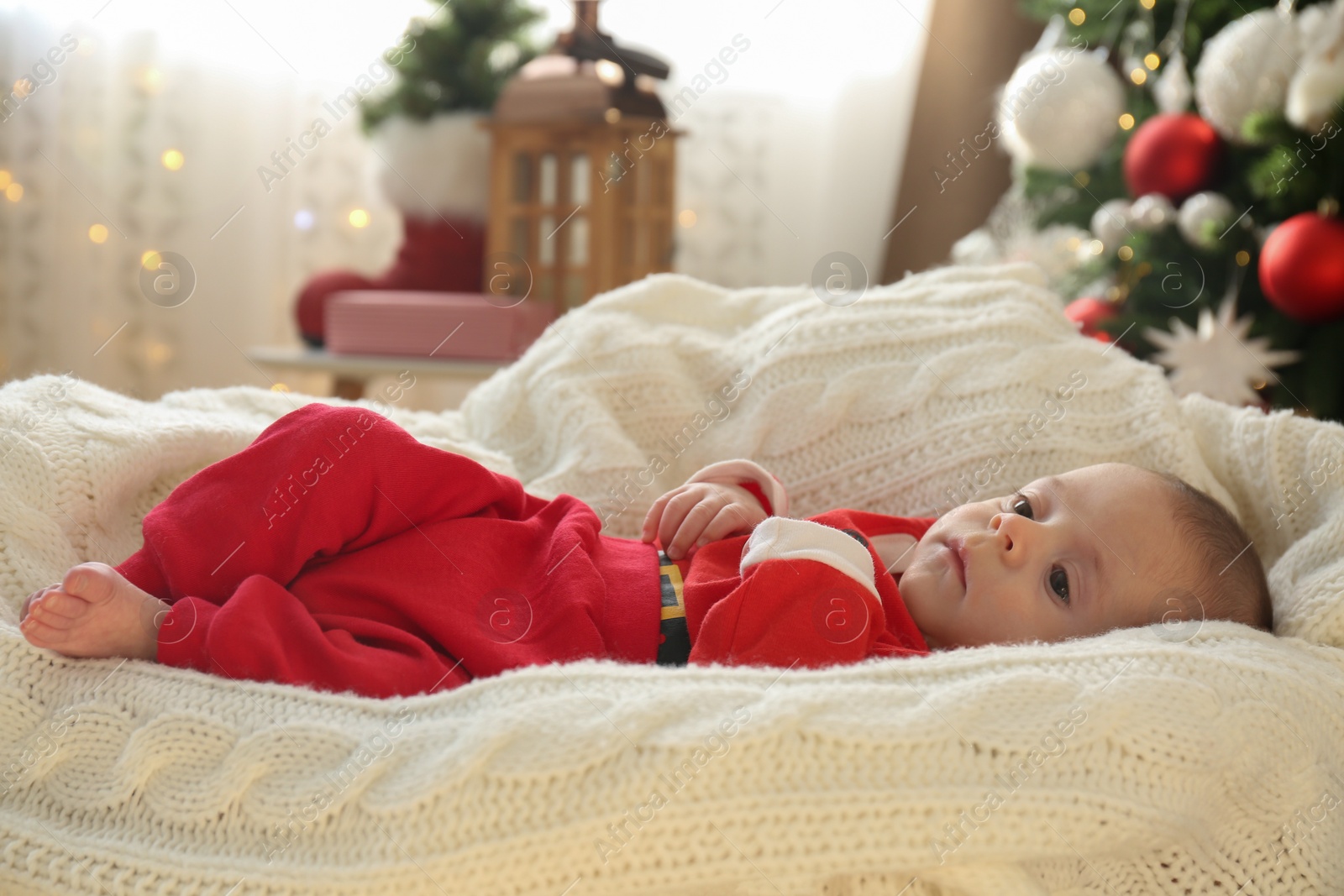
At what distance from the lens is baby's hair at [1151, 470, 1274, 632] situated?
38.5 inches

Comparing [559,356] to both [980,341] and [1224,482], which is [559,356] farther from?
[1224,482]

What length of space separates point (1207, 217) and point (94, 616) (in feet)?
5.71

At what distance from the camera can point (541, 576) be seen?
3.25ft

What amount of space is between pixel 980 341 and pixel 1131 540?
343mm

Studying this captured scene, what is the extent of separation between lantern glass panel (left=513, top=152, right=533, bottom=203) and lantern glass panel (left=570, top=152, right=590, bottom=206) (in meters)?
0.10

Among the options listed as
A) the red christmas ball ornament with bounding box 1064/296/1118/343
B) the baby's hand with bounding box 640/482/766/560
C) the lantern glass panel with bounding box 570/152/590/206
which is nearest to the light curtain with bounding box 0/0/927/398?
the lantern glass panel with bounding box 570/152/590/206

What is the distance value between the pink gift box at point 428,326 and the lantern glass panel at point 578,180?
28 cm

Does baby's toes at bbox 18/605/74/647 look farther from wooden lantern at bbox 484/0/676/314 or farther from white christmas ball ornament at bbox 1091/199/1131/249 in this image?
white christmas ball ornament at bbox 1091/199/1131/249

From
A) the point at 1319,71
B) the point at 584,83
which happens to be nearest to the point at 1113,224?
the point at 1319,71

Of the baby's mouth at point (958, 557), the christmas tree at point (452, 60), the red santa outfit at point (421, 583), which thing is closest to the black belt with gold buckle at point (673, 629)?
the red santa outfit at point (421, 583)

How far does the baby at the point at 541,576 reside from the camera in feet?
2.80

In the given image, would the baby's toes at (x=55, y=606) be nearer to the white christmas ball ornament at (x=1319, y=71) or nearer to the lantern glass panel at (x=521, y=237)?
the white christmas ball ornament at (x=1319, y=71)

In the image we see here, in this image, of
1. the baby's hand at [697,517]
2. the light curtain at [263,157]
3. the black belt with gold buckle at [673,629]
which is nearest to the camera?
the black belt with gold buckle at [673,629]

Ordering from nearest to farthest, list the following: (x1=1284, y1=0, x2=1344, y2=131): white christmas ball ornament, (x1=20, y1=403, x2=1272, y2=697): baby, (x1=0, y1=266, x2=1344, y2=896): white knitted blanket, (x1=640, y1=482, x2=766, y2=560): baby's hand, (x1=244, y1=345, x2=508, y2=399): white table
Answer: (x1=0, y1=266, x2=1344, y2=896): white knitted blanket, (x1=20, y1=403, x2=1272, y2=697): baby, (x1=640, y1=482, x2=766, y2=560): baby's hand, (x1=1284, y1=0, x2=1344, y2=131): white christmas ball ornament, (x1=244, y1=345, x2=508, y2=399): white table
